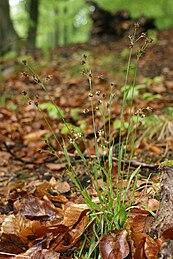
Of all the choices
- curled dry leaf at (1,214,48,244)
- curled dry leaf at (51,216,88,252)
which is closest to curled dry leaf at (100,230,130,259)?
curled dry leaf at (51,216,88,252)

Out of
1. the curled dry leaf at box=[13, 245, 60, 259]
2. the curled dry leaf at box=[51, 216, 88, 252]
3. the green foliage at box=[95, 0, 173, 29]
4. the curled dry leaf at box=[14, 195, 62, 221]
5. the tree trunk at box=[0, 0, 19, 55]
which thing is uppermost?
the green foliage at box=[95, 0, 173, 29]

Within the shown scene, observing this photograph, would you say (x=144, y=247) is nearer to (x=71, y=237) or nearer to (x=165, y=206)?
(x=165, y=206)

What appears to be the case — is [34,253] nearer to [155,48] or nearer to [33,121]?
[33,121]

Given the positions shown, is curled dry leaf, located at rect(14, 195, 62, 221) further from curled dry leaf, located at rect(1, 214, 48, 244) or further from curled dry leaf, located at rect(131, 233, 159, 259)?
curled dry leaf, located at rect(131, 233, 159, 259)

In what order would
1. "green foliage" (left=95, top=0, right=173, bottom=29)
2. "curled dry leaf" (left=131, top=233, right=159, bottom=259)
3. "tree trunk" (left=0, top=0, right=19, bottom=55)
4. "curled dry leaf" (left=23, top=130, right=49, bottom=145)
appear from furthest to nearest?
"green foliage" (left=95, top=0, right=173, bottom=29) → "tree trunk" (left=0, top=0, right=19, bottom=55) → "curled dry leaf" (left=23, top=130, right=49, bottom=145) → "curled dry leaf" (left=131, top=233, right=159, bottom=259)

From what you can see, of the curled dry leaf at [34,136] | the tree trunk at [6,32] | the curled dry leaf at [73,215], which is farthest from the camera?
the tree trunk at [6,32]

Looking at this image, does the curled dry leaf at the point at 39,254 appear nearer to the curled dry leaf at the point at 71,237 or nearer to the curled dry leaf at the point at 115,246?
the curled dry leaf at the point at 71,237

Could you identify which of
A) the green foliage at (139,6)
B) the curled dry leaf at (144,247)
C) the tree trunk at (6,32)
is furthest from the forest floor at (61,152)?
the green foliage at (139,6)

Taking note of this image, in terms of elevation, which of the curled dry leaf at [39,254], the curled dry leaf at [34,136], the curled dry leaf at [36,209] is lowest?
the curled dry leaf at [39,254]

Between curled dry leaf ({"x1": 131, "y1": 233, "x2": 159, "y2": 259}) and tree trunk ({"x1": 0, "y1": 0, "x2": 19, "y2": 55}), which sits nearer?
curled dry leaf ({"x1": 131, "y1": 233, "x2": 159, "y2": 259})
